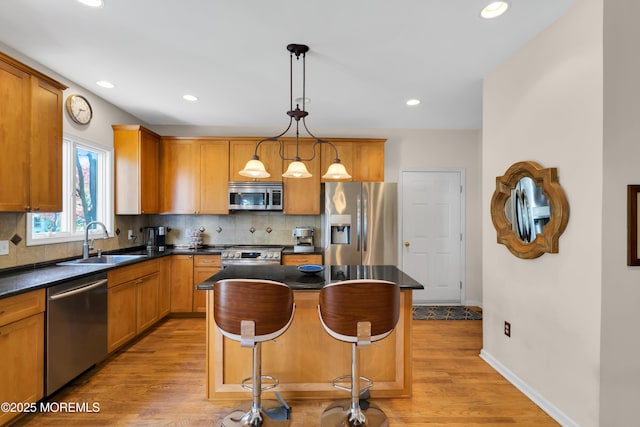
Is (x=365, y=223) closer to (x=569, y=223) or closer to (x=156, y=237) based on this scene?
(x=569, y=223)

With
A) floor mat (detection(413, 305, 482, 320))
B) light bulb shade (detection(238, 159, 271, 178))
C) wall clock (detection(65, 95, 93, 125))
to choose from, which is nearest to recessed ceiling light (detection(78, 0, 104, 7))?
light bulb shade (detection(238, 159, 271, 178))

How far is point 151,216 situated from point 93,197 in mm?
1071

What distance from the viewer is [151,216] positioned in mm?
4484

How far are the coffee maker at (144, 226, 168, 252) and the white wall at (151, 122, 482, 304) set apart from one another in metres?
1.49

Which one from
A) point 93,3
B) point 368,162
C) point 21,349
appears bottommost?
point 21,349

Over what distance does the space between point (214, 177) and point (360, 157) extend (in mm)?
2160

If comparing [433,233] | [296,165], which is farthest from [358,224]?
[296,165]

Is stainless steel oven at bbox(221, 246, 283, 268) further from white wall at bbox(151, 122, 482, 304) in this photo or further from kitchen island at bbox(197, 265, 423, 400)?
white wall at bbox(151, 122, 482, 304)

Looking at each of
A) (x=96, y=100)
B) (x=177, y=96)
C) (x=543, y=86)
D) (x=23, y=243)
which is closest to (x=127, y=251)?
(x=23, y=243)

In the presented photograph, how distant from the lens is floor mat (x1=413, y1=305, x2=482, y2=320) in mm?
3926

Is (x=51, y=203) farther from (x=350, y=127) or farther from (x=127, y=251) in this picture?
(x=350, y=127)

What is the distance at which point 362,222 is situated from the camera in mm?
3951

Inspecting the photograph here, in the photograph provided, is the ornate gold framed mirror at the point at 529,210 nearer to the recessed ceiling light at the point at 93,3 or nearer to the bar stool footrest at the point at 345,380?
the bar stool footrest at the point at 345,380

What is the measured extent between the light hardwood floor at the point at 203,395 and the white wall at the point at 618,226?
1.70ft
